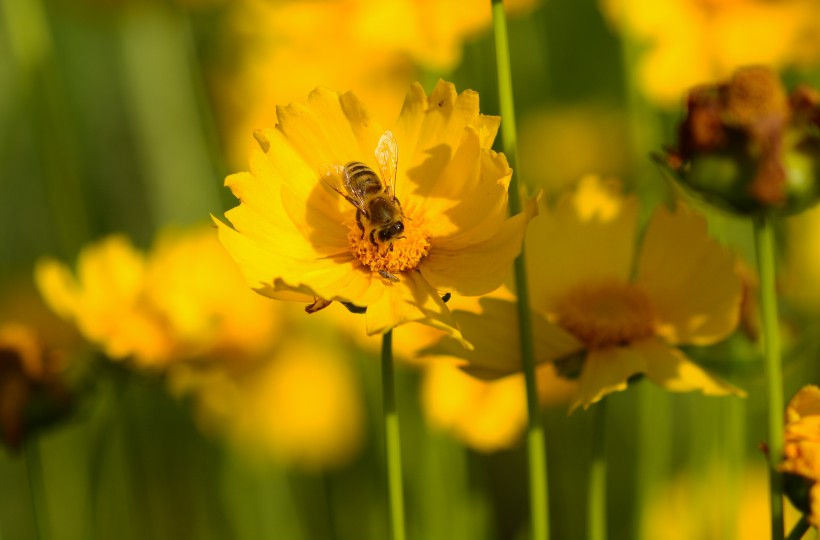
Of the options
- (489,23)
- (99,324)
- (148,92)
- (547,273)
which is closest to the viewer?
(547,273)

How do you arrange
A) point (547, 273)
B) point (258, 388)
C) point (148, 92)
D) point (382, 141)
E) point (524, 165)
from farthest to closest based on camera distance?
1. point (524, 165)
2. point (148, 92)
3. point (258, 388)
4. point (547, 273)
5. point (382, 141)

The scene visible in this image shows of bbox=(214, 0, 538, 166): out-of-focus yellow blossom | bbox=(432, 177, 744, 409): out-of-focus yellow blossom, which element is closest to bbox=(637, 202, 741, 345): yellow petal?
bbox=(432, 177, 744, 409): out-of-focus yellow blossom

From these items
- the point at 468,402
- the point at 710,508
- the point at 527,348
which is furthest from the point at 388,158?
the point at 710,508

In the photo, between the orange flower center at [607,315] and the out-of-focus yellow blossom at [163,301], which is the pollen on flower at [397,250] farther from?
the out-of-focus yellow blossom at [163,301]

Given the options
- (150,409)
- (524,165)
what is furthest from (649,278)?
(524,165)

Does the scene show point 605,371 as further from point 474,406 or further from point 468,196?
point 474,406

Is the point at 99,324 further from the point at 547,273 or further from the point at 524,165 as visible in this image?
the point at 524,165

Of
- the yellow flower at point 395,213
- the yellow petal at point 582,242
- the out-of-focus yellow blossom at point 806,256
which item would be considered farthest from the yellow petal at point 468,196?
the out-of-focus yellow blossom at point 806,256
